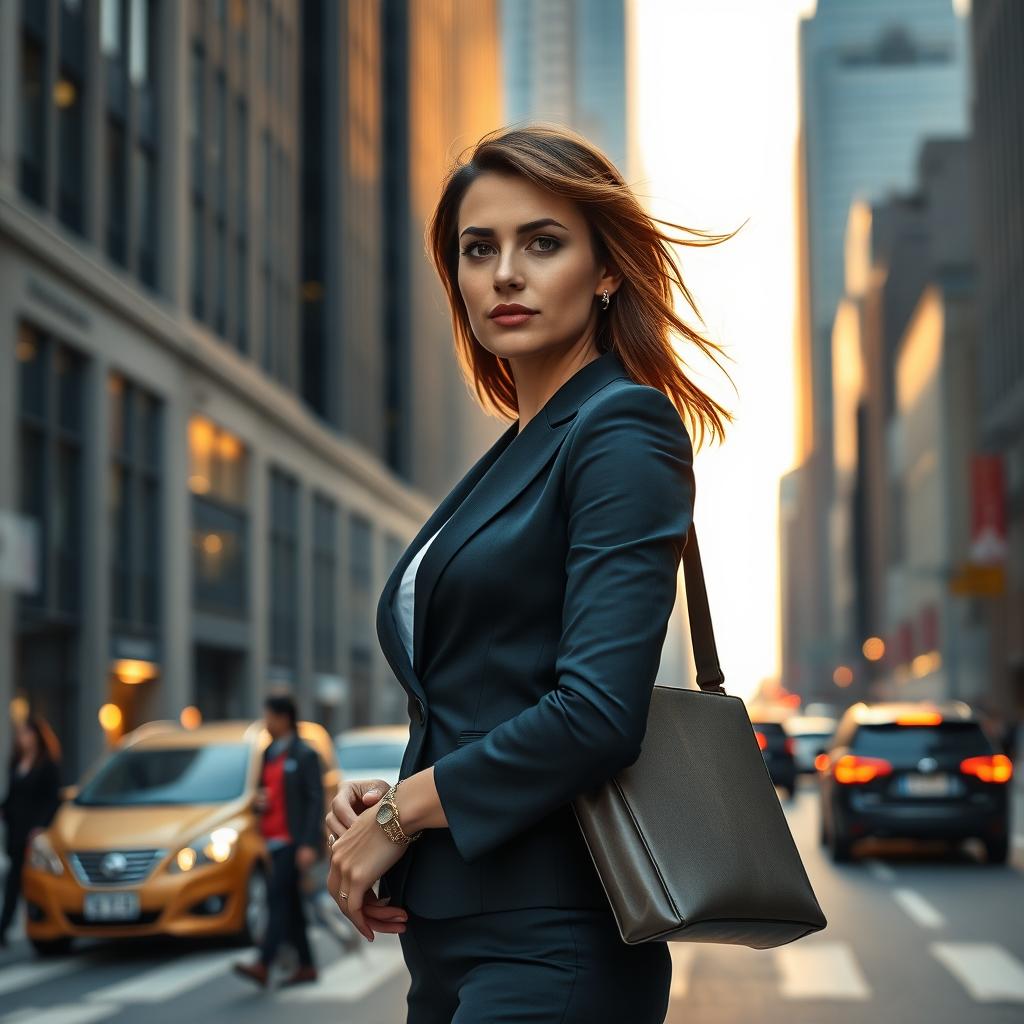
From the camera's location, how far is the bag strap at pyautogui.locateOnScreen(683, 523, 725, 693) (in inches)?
93.3

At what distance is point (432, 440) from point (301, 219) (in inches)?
827

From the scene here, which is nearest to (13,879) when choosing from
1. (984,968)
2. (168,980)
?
(168,980)

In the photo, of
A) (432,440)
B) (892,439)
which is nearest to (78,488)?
(432,440)

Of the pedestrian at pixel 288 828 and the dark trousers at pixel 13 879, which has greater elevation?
the pedestrian at pixel 288 828

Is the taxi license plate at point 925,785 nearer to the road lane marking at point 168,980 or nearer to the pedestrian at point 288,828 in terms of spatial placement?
the road lane marking at point 168,980

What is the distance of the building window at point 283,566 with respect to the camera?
44.6 metres

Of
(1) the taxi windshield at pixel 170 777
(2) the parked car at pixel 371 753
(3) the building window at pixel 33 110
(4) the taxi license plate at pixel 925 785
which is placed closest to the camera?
(1) the taxi windshield at pixel 170 777

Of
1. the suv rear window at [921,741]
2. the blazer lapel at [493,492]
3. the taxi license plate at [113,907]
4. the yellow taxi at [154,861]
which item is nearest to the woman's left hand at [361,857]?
the blazer lapel at [493,492]

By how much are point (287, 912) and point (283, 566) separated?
34.9 m

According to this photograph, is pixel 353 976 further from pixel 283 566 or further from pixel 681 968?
pixel 283 566

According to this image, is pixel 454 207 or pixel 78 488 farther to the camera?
pixel 78 488

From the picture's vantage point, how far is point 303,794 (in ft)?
37.1

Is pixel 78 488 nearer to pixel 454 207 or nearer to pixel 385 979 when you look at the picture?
pixel 385 979

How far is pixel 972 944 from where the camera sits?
39.9 feet
